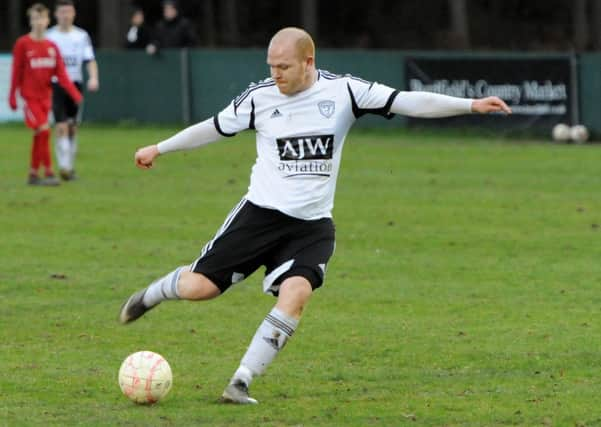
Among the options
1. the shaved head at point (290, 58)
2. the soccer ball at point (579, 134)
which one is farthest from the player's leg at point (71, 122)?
the shaved head at point (290, 58)

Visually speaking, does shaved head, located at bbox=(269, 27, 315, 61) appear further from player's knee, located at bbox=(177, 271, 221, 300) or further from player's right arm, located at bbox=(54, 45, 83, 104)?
player's right arm, located at bbox=(54, 45, 83, 104)

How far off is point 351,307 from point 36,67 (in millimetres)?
8851

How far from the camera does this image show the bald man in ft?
23.9

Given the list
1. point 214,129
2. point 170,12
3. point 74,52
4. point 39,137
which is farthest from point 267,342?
point 170,12

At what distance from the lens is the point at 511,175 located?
754 inches

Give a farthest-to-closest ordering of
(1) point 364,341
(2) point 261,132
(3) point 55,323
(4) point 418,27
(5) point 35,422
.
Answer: (4) point 418,27, (3) point 55,323, (1) point 364,341, (2) point 261,132, (5) point 35,422

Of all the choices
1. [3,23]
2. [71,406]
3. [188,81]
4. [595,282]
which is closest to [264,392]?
[71,406]

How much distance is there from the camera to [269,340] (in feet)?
23.4

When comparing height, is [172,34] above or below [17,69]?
below

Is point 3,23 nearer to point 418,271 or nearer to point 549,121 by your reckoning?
point 549,121

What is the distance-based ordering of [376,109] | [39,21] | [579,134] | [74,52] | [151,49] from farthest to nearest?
[151,49] < [579,134] < [74,52] < [39,21] < [376,109]

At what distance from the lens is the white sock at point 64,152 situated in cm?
1809

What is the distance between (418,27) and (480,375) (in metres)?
46.6

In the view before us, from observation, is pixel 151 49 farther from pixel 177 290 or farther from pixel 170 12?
pixel 177 290
